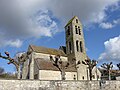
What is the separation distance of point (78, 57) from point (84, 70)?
3.39 m

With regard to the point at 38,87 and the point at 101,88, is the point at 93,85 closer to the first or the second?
the point at 101,88

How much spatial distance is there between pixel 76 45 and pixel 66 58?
4.11 metres

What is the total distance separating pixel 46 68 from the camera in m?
34.8

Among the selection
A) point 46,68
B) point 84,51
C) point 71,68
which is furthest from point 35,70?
point 84,51

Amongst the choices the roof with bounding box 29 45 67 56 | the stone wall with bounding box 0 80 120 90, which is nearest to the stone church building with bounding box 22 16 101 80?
the roof with bounding box 29 45 67 56

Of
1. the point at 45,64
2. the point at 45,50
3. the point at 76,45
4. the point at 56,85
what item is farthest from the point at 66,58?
the point at 56,85

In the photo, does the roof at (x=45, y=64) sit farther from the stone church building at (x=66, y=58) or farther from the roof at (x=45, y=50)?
the roof at (x=45, y=50)

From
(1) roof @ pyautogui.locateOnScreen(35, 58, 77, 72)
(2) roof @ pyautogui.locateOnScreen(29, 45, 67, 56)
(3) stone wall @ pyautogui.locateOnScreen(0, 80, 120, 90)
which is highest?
(2) roof @ pyautogui.locateOnScreen(29, 45, 67, 56)

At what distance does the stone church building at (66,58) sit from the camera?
35.2 metres

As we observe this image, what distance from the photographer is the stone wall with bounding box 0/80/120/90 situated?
1845cm

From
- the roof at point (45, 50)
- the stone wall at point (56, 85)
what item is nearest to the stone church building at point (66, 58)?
the roof at point (45, 50)

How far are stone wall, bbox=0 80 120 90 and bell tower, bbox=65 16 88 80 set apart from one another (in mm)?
15297

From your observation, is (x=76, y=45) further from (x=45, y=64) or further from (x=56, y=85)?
(x=56, y=85)

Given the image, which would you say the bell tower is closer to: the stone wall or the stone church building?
the stone church building
